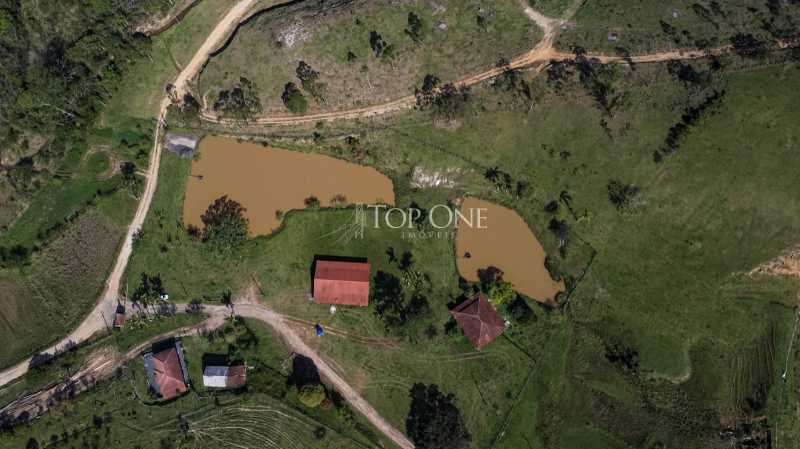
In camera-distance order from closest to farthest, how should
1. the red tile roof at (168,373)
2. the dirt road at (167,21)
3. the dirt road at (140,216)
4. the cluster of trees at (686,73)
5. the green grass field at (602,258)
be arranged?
the red tile roof at (168,373)
the green grass field at (602,258)
the dirt road at (140,216)
the cluster of trees at (686,73)
the dirt road at (167,21)

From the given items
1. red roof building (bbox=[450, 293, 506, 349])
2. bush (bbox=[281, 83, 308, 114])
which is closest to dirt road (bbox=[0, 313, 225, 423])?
bush (bbox=[281, 83, 308, 114])

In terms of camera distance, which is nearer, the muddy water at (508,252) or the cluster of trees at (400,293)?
the cluster of trees at (400,293)

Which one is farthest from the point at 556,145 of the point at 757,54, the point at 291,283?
the point at 291,283

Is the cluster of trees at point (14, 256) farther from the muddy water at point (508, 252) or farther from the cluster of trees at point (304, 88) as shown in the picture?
the muddy water at point (508, 252)

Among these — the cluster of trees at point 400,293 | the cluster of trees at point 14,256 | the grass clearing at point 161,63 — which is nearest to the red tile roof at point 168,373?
the cluster of trees at point 14,256

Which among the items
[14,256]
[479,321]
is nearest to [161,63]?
[14,256]

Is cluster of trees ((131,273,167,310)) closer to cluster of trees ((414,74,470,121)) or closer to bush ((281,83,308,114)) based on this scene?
bush ((281,83,308,114))

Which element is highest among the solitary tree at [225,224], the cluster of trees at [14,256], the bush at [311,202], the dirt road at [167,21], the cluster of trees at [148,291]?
the dirt road at [167,21]

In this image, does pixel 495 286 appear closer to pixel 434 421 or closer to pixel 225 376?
pixel 434 421
